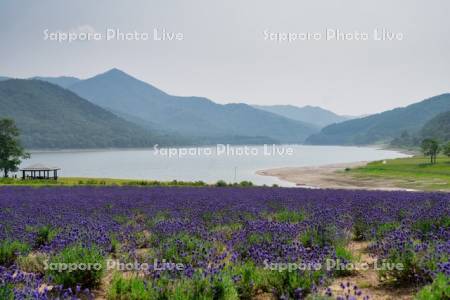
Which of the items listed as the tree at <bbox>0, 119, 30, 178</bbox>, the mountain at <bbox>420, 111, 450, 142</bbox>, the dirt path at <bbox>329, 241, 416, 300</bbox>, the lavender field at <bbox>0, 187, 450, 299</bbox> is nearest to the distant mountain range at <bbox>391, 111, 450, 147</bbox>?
the mountain at <bbox>420, 111, 450, 142</bbox>

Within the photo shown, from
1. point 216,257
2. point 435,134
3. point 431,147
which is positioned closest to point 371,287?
point 216,257

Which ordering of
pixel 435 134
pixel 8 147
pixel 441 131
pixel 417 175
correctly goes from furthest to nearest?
pixel 441 131 < pixel 435 134 < pixel 417 175 < pixel 8 147

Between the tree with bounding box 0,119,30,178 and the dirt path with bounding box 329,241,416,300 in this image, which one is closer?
the dirt path with bounding box 329,241,416,300

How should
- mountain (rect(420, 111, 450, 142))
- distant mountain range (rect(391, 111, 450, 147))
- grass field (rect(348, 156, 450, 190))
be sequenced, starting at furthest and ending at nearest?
distant mountain range (rect(391, 111, 450, 147)) → mountain (rect(420, 111, 450, 142)) → grass field (rect(348, 156, 450, 190))

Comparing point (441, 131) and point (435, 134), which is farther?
point (441, 131)

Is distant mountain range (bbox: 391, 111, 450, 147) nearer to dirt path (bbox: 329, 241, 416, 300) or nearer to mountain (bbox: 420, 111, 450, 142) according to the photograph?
mountain (bbox: 420, 111, 450, 142)

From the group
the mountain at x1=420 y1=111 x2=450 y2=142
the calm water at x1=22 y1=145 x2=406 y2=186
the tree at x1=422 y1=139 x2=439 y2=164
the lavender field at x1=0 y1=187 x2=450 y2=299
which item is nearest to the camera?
the lavender field at x1=0 y1=187 x2=450 y2=299

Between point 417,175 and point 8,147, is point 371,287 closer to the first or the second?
point 417,175

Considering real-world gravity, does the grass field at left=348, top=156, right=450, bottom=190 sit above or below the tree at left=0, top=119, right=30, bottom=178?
below

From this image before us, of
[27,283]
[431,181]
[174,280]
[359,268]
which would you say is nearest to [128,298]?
[174,280]
